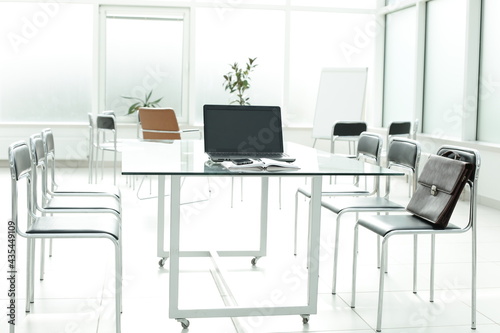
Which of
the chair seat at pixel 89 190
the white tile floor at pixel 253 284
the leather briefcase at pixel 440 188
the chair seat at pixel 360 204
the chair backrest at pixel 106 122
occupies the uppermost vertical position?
the chair backrest at pixel 106 122

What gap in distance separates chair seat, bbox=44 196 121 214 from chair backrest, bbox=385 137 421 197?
1.43m

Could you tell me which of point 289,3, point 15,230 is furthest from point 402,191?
point 15,230

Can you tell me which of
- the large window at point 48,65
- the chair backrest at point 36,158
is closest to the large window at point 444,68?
the large window at point 48,65

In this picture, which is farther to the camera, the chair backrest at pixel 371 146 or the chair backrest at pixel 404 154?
the chair backrest at pixel 371 146

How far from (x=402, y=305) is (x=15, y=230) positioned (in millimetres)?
1785

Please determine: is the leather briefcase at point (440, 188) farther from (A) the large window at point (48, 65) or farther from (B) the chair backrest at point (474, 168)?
(A) the large window at point (48, 65)

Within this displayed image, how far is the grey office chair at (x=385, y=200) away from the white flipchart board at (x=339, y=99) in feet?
14.1

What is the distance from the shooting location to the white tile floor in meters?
2.85

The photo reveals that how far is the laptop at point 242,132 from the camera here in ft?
10.0

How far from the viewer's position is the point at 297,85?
357 inches

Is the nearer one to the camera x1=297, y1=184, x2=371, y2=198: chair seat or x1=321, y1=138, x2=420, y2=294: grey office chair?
x1=321, y1=138, x2=420, y2=294: grey office chair

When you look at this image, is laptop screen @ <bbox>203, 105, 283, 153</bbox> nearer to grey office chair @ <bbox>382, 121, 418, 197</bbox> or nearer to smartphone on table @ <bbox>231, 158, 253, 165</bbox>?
smartphone on table @ <bbox>231, 158, 253, 165</bbox>

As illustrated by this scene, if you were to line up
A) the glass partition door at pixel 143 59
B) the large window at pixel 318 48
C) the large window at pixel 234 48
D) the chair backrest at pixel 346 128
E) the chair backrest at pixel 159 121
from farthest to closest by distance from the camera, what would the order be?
the large window at pixel 318 48, the large window at pixel 234 48, the glass partition door at pixel 143 59, the chair backrest at pixel 159 121, the chair backrest at pixel 346 128

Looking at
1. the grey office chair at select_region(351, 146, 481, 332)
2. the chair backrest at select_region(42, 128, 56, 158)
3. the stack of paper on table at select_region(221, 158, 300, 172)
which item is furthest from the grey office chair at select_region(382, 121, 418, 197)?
the stack of paper on table at select_region(221, 158, 300, 172)
